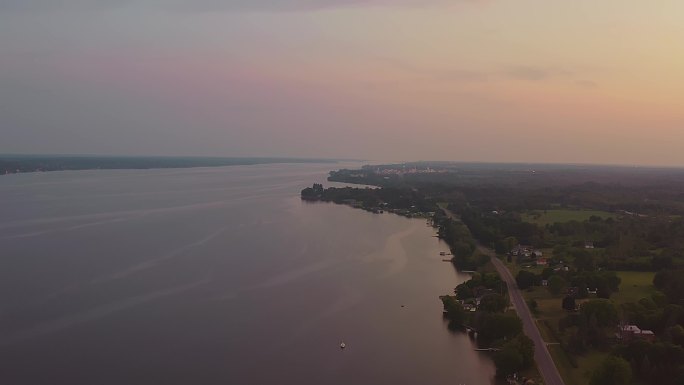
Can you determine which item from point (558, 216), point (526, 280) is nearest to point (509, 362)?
point (526, 280)

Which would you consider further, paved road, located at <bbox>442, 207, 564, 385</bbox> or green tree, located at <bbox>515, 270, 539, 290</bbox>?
green tree, located at <bbox>515, 270, 539, 290</bbox>

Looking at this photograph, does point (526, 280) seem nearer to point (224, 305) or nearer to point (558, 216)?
point (224, 305)

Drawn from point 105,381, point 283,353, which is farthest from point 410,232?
point 105,381

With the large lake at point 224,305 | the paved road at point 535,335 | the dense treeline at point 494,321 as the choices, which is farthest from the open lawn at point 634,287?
the large lake at point 224,305

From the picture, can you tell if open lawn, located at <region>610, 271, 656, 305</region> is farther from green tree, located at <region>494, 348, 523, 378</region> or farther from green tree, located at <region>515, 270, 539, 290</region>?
green tree, located at <region>494, 348, 523, 378</region>

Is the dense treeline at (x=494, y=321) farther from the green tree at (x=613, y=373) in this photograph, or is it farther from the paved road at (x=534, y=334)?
the green tree at (x=613, y=373)

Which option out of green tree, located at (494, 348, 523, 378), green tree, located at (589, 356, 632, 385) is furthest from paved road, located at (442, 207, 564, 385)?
green tree, located at (589, 356, 632, 385)
